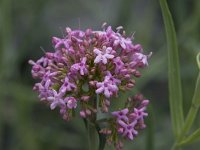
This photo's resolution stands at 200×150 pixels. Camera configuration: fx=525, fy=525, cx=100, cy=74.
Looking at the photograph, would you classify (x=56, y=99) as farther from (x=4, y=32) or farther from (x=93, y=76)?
(x=4, y=32)

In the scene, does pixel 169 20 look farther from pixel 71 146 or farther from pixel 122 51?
pixel 71 146

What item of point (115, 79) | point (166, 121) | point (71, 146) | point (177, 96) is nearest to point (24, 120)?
point (71, 146)

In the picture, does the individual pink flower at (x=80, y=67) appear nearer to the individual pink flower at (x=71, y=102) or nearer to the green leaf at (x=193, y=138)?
the individual pink flower at (x=71, y=102)

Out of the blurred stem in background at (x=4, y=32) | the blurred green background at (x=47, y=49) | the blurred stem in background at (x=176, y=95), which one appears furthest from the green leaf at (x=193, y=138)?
the blurred stem in background at (x=4, y=32)

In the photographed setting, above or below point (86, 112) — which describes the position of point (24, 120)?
above

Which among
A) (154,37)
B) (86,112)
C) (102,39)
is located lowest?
(86,112)

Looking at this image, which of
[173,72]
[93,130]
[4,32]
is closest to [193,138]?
[173,72]
